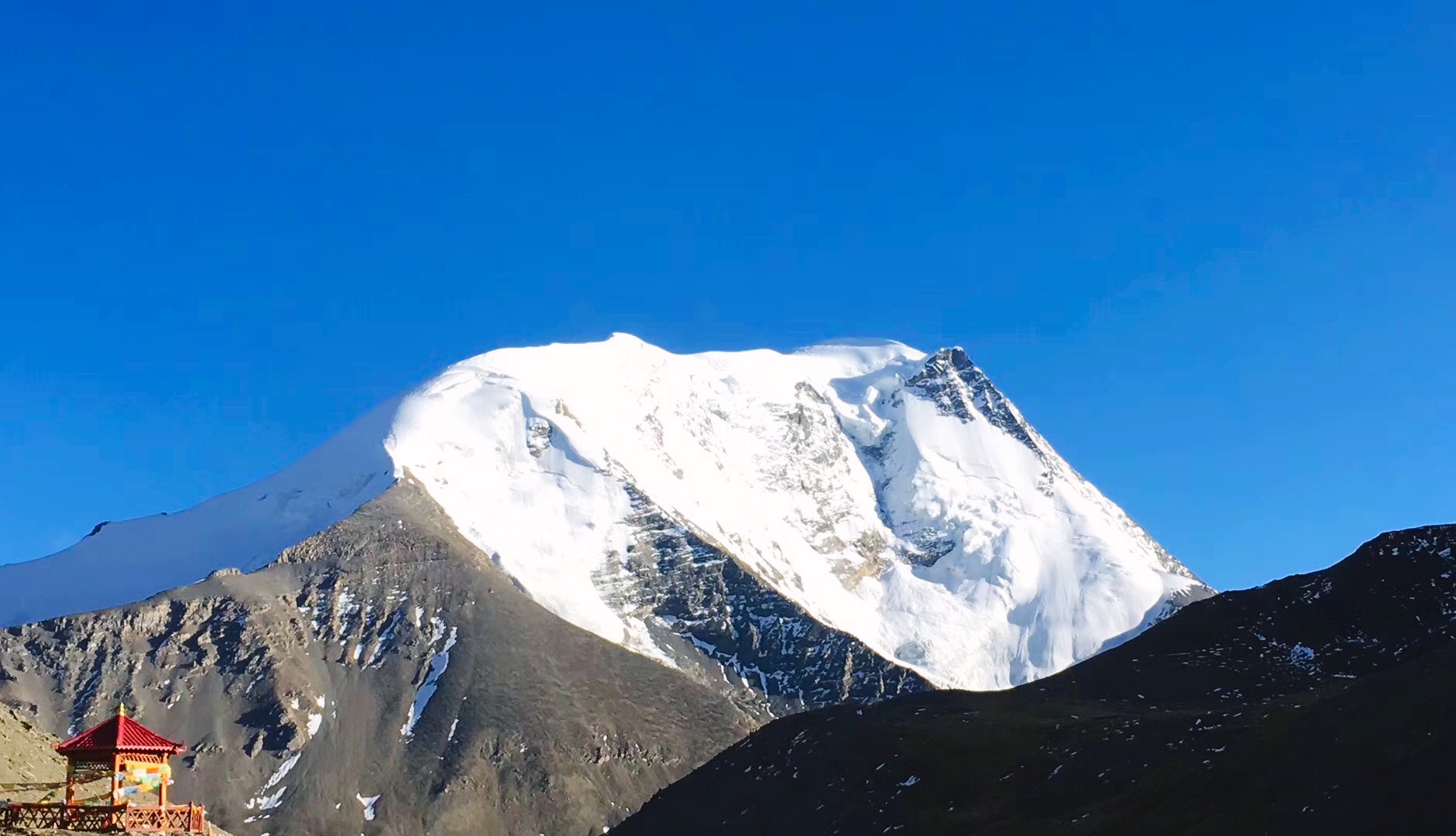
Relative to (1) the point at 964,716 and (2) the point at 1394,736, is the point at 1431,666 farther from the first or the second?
(1) the point at 964,716

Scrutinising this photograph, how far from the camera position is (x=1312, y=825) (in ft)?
234

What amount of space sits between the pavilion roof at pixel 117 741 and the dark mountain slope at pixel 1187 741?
53.3m

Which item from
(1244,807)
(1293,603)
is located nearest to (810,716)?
(1293,603)

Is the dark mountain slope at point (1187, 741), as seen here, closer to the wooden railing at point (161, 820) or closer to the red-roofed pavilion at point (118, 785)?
the wooden railing at point (161, 820)

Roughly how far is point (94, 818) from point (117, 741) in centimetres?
319

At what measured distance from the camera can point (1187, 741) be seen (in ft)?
302

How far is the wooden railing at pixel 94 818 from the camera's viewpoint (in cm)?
5503

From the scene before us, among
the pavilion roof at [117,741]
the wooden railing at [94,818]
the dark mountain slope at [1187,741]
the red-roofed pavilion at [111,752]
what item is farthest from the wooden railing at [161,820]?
the dark mountain slope at [1187,741]

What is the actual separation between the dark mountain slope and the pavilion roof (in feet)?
175

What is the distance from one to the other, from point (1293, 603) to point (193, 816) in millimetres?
96675

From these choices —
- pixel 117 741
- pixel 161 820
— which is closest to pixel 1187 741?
pixel 161 820

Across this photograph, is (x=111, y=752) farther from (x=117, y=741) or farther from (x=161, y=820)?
(x=161, y=820)

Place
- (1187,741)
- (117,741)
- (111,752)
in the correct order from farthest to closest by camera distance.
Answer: (1187,741) → (111,752) → (117,741)

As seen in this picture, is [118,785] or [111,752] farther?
[111,752]
